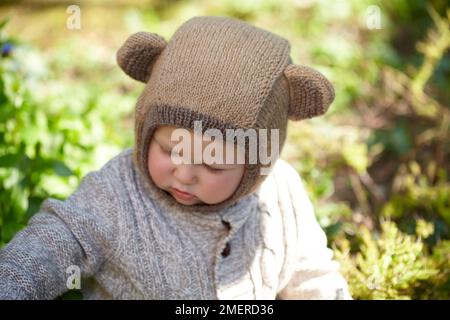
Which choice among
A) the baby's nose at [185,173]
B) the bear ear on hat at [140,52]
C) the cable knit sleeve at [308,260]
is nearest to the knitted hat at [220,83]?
the bear ear on hat at [140,52]

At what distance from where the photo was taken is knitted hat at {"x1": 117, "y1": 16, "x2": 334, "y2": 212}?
1890 millimetres

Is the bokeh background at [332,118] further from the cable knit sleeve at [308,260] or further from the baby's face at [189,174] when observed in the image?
the baby's face at [189,174]

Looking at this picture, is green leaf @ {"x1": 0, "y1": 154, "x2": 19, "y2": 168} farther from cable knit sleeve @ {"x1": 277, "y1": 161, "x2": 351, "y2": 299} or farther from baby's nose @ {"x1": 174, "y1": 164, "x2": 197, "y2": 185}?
cable knit sleeve @ {"x1": 277, "y1": 161, "x2": 351, "y2": 299}

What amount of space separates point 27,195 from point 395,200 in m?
1.64

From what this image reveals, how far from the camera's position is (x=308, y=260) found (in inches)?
90.4

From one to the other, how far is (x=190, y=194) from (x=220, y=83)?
1.13ft

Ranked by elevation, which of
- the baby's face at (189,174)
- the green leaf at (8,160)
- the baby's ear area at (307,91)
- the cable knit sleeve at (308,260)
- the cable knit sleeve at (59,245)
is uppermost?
the baby's ear area at (307,91)

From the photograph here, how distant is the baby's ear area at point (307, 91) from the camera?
1.99 metres

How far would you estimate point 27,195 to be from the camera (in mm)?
2613

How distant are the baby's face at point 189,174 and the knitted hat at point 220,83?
32 millimetres

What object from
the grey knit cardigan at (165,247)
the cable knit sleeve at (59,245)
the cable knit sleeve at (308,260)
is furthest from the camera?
the cable knit sleeve at (308,260)

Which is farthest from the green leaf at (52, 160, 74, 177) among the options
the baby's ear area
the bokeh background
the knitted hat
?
the baby's ear area

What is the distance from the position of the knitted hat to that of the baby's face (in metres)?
0.03

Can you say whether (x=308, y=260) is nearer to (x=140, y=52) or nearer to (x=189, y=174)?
(x=189, y=174)
